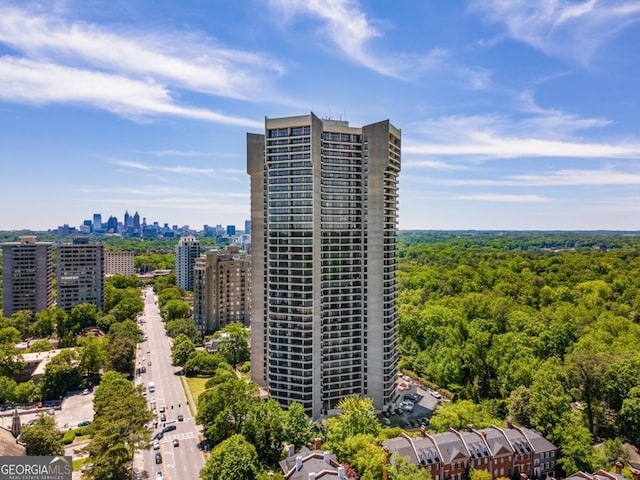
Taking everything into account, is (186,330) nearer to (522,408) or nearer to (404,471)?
(404,471)

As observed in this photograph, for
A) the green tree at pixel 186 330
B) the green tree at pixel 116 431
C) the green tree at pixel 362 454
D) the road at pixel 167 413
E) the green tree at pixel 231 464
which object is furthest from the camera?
the green tree at pixel 186 330

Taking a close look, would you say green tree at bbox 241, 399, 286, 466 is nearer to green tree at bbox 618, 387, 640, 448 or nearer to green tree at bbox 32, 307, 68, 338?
green tree at bbox 618, 387, 640, 448

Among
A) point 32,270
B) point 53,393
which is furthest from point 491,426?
point 32,270

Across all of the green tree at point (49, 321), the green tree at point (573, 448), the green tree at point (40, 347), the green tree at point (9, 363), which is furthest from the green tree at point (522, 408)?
the green tree at point (49, 321)

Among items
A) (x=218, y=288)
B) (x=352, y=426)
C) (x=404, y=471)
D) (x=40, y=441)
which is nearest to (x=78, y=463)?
(x=40, y=441)

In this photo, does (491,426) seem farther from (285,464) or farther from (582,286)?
(582,286)

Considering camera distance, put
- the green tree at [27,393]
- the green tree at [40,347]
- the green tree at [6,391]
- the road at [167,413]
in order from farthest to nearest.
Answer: the green tree at [40,347] → the green tree at [27,393] → the green tree at [6,391] → the road at [167,413]

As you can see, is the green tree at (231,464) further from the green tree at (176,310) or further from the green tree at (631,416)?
the green tree at (176,310)
